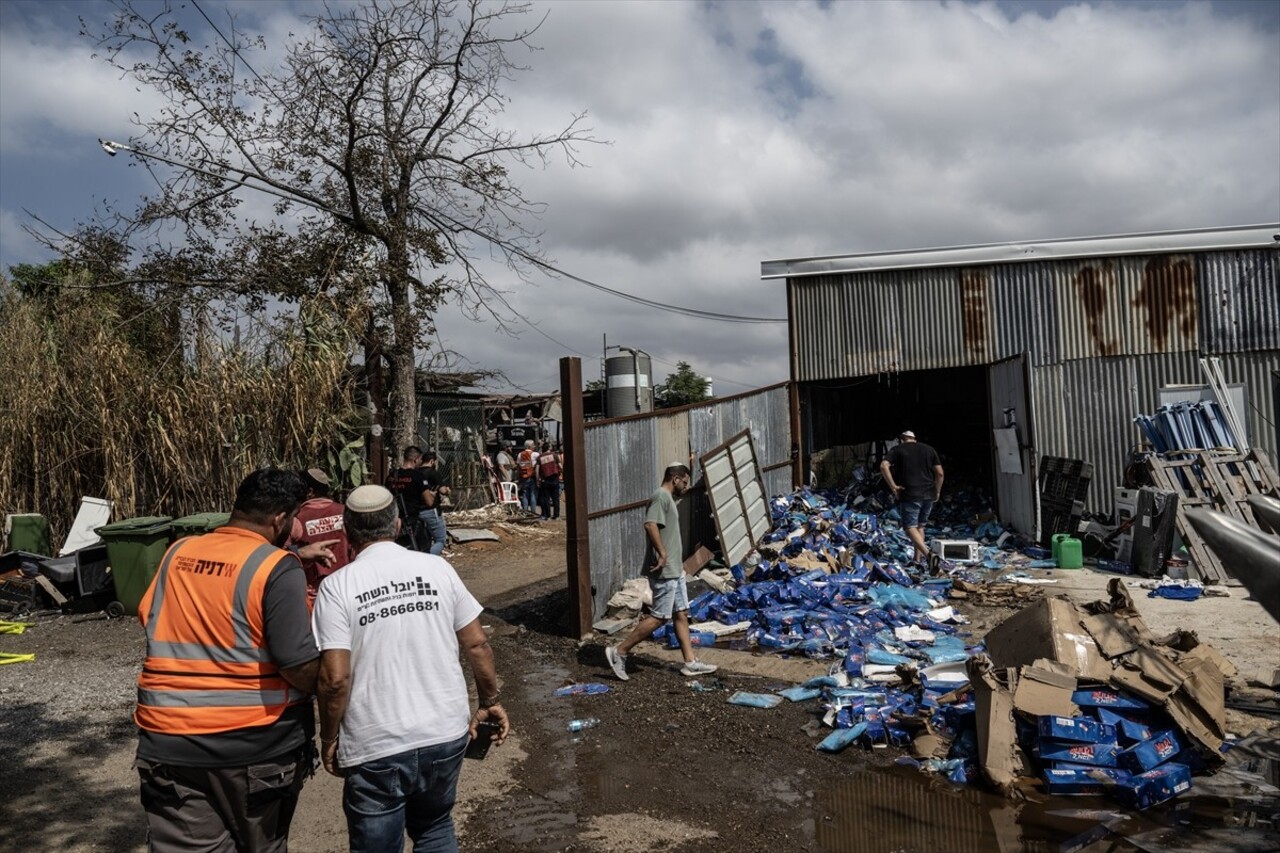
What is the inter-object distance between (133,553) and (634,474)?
5501 millimetres

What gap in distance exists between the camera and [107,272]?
15.8 m

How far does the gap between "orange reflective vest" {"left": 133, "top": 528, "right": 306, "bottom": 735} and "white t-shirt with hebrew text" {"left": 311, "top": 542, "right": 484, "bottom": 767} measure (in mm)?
207

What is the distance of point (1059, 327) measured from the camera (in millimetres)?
13805

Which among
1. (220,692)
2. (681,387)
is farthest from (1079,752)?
(681,387)

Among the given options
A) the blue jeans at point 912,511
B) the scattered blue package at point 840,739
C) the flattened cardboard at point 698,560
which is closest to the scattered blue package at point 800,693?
the scattered blue package at point 840,739

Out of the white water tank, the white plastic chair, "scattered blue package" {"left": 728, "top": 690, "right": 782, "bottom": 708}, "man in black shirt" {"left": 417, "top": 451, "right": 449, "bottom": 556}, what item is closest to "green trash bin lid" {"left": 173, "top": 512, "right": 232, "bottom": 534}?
"man in black shirt" {"left": 417, "top": 451, "right": 449, "bottom": 556}

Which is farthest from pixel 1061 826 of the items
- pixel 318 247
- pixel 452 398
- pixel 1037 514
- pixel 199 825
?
→ pixel 452 398

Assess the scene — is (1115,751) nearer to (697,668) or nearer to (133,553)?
(697,668)

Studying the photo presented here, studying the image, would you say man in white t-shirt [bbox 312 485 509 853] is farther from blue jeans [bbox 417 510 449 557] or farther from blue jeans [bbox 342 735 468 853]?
blue jeans [bbox 417 510 449 557]

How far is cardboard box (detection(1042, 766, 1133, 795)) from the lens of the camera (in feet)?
15.6

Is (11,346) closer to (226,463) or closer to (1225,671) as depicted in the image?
(226,463)

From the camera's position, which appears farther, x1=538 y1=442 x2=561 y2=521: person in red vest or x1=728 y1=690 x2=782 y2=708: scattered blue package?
x1=538 y1=442 x2=561 y2=521: person in red vest

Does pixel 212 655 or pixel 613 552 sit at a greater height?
A: pixel 212 655

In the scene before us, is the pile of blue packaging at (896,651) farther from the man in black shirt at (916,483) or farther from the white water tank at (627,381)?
the white water tank at (627,381)
